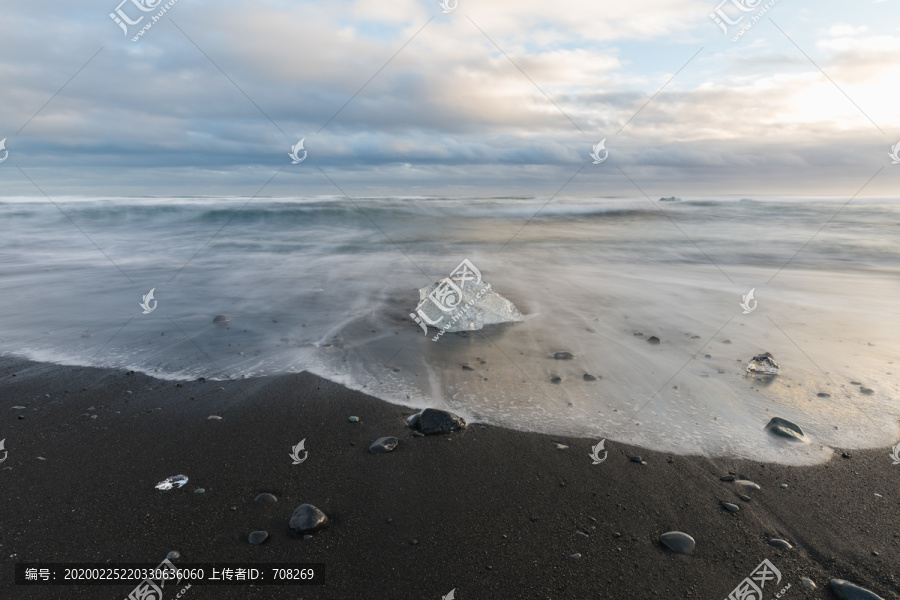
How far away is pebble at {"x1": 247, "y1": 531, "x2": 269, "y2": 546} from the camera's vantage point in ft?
8.21

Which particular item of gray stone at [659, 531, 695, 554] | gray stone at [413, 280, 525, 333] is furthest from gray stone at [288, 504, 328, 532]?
gray stone at [413, 280, 525, 333]

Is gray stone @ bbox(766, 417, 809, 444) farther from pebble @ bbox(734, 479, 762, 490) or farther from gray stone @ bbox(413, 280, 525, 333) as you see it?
gray stone @ bbox(413, 280, 525, 333)

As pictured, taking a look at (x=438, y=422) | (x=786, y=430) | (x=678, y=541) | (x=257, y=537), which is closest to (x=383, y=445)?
(x=438, y=422)

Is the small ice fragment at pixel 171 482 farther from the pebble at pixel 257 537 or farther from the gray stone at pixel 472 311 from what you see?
the gray stone at pixel 472 311

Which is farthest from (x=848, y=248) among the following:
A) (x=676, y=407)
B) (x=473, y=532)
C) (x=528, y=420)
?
(x=473, y=532)

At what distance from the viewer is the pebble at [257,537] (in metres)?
2.50

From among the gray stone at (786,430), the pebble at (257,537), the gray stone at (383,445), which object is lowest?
the pebble at (257,537)

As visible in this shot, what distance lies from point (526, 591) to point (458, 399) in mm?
2074

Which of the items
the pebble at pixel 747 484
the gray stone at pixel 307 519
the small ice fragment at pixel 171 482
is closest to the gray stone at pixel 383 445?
the gray stone at pixel 307 519

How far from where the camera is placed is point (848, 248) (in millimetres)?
15742

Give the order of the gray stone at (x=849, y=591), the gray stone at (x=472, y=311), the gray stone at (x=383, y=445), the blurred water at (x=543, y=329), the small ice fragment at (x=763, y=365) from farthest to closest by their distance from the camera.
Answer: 1. the gray stone at (x=472, y=311)
2. the small ice fragment at (x=763, y=365)
3. the blurred water at (x=543, y=329)
4. the gray stone at (x=383, y=445)
5. the gray stone at (x=849, y=591)

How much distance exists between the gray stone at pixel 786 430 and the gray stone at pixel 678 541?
1.65m

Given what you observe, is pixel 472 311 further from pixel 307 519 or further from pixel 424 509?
pixel 307 519

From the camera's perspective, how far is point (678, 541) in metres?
2.50
